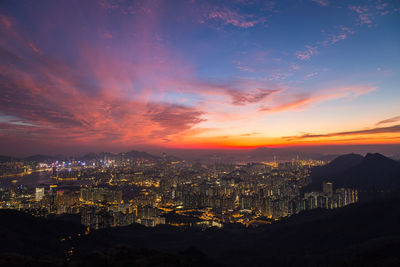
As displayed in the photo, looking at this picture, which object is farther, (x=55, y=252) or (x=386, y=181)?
(x=386, y=181)

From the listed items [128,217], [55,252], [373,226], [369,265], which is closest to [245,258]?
[369,265]

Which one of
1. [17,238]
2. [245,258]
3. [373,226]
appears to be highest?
[17,238]

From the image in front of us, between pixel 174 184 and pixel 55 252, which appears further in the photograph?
pixel 174 184

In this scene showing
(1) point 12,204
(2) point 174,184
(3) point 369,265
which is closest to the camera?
(3) point 369,265

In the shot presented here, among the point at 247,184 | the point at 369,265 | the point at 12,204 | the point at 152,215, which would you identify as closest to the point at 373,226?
the point at 369,265

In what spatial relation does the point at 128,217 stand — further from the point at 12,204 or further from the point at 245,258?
the point at 12,204

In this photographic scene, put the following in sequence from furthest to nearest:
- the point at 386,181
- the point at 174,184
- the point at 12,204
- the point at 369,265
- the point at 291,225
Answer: the point at 174,184 → the point at 386,181 → the point at 12,204 → the point at 291,225 → the point at 369,265

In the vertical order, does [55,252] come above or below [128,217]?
above

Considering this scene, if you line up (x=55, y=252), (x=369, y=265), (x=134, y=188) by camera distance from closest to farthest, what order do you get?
(x=369, y=265) → (x=55, y=252) → (x=134, y=188)

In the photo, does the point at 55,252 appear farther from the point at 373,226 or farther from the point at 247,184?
the point at 247,184
